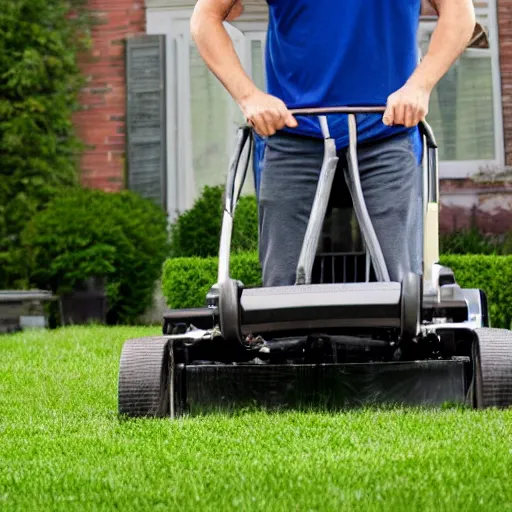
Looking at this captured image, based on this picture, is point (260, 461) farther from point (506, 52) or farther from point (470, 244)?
point (506, 52)

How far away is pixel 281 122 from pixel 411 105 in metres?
0.40

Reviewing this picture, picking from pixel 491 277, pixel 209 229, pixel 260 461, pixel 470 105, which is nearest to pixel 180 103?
pixel 209 229

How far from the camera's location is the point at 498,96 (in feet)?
41.8

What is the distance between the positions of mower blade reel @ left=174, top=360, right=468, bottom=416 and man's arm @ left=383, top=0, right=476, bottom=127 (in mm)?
807

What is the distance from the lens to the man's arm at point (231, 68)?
158 inches

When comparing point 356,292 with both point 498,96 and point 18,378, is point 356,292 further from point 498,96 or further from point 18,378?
point 498,96

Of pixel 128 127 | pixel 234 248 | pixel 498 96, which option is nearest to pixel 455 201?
pixel 498 96

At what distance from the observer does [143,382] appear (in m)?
4.09

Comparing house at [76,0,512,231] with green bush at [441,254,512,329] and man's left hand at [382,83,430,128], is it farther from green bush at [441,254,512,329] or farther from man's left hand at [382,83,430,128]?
man's left hand at [382,83,430,128]

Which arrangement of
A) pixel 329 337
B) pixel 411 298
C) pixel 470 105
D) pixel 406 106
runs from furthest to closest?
pixel 470 105 → pixel 329 337 → pixel 406 106 → pixel 411 298

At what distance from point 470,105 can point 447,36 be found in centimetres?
882

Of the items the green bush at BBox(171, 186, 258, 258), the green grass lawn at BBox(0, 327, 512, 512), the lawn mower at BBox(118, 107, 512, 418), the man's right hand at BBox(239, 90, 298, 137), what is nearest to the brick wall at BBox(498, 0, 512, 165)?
the green bush at BBox(171, 186, 258, 258)

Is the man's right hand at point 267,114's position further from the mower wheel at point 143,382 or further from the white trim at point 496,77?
the white trim at point 496,77

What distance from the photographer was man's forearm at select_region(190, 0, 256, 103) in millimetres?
4090
